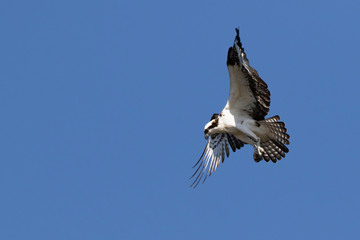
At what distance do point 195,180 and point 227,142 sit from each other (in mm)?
1374

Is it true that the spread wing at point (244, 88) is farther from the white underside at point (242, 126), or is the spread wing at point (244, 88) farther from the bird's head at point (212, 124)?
the bird's head at point (212, 124)

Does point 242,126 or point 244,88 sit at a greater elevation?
point 244,88

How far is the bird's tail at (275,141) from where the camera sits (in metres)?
17.1

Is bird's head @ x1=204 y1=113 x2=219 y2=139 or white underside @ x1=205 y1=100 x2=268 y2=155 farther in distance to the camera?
bird's head @ x1=204 y1=113 x2=219 y2=139

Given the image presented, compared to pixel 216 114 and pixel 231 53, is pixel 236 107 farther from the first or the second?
pixel 231 53

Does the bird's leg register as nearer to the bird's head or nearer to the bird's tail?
the bird's tail

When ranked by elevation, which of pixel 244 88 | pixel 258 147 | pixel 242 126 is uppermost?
pixel 244 88

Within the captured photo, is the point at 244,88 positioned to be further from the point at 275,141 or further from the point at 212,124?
the point at 275,141

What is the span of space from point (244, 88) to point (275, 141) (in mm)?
1690

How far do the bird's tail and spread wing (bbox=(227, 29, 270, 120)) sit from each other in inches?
11.0

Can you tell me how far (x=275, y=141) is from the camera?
17.3m

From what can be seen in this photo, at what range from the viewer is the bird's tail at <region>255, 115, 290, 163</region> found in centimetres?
1712

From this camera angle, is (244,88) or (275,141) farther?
(275,141)

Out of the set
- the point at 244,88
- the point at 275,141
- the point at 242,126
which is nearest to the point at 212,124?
the point at 242,126
